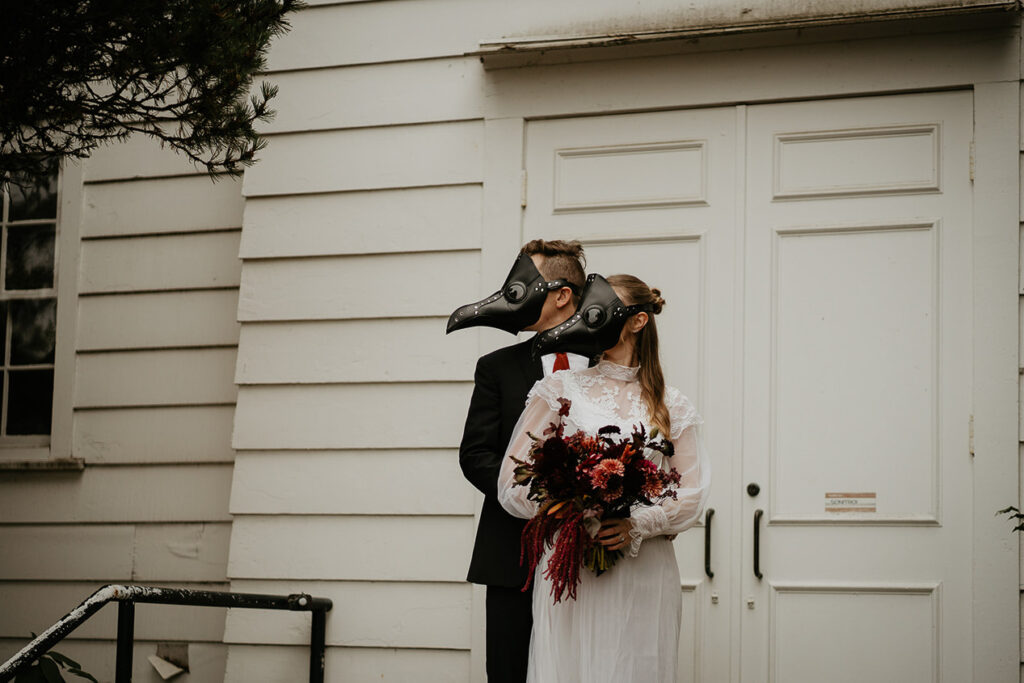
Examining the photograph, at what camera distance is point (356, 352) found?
5535 millimetres

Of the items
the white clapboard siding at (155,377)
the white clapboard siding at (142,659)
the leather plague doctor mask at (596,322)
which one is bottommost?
the white clapboard siding at (142,659)

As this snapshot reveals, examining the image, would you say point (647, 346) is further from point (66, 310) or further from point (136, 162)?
point (66, 310)

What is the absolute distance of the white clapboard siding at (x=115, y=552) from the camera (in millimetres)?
5992

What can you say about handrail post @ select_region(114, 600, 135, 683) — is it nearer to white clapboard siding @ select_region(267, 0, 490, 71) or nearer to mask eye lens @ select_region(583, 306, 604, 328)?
mask eye lens @ select_region(583, 306, 604, 328)

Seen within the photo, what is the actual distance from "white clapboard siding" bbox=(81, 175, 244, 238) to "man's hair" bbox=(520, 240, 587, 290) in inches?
90.5

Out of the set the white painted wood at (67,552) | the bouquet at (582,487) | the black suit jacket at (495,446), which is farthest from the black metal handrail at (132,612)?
the bouquet at (582,487)

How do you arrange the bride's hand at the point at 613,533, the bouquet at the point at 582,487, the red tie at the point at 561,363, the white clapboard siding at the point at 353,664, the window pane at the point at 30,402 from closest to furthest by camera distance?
1. the bouquet at the point at 582,487
2. the bride's hand at the point at 613,533
3. the red tie at the point at 561,363
4. the white clapboard siding at the point at 353,664
5. the window pane at the point at 30,402

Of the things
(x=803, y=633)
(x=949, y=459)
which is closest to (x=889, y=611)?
(x=803, y=633)

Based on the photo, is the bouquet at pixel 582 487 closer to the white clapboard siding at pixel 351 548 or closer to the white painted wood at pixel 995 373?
the white clapboard siding at pixel 351 548

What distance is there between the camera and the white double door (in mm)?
4781

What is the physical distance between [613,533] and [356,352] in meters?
2.18

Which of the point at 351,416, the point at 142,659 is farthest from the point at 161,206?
the point at 142,659

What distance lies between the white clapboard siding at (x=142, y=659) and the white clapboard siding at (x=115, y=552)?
1.08ft

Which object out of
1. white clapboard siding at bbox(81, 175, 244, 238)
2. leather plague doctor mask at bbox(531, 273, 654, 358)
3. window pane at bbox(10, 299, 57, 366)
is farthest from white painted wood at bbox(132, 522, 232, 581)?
leather plague doctor mask at bbox(531, 273, 654, 358)
